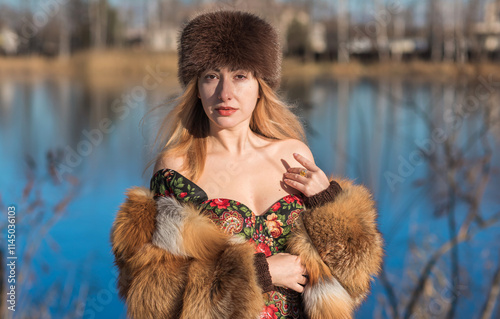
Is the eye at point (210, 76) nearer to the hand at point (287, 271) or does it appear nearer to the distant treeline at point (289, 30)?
the hand at point (287, 271)

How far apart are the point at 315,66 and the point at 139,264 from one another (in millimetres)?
8712

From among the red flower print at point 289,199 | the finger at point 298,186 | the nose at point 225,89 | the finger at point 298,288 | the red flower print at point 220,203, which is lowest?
the finger at point 298,288

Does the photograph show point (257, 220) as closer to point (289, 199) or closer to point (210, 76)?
point (289, 199)

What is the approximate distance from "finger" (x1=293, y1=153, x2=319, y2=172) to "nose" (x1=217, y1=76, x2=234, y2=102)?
33cm

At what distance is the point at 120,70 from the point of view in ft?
33.2

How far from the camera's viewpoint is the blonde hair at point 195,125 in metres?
1.79

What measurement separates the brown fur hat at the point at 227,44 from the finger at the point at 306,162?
0.93ft

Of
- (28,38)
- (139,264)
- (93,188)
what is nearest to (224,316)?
(139,264)

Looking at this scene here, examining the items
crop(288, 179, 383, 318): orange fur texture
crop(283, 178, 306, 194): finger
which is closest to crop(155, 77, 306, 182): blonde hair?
crop(283, 178, 306, 194): finger

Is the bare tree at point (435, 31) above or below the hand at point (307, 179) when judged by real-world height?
above

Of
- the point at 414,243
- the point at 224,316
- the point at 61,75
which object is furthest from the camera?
the point at 61,75

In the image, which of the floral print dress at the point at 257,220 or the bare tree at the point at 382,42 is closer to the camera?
the floral print dress at the point at 257,220

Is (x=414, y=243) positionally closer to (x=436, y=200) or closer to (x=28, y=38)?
(x=436, y=200)

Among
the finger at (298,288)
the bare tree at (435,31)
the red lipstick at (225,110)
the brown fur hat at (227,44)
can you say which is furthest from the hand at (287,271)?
the bare tree at (435,31)
